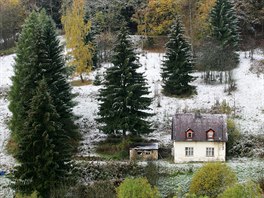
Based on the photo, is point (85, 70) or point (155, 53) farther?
point (155, 53)

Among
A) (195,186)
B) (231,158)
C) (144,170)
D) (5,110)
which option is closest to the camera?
(195,186)

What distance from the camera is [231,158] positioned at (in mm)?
41594

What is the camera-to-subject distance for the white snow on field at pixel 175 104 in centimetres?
4556

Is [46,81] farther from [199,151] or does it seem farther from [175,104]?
[175,104]

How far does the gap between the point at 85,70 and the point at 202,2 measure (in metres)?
17.7

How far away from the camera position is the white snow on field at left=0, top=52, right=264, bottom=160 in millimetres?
45562

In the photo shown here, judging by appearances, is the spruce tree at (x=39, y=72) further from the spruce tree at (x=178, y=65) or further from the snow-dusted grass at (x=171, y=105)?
the spruce tree at (x=178, y=65)

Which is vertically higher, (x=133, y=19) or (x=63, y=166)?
(x=133, y=19)

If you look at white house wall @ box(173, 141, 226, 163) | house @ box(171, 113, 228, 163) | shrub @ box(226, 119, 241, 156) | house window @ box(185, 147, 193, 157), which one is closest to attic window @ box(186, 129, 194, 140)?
house @ box(171, 113, 228, 163)

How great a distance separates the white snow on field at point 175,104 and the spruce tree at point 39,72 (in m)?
3.20

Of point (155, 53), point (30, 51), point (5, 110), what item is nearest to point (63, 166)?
point (30, 51)

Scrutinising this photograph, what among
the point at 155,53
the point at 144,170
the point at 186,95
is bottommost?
the point at 144,170

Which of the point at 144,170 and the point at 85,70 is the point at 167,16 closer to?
the point at 85,70

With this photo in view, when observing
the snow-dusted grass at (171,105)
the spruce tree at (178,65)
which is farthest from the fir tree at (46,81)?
the spruce tree at (178,65)
